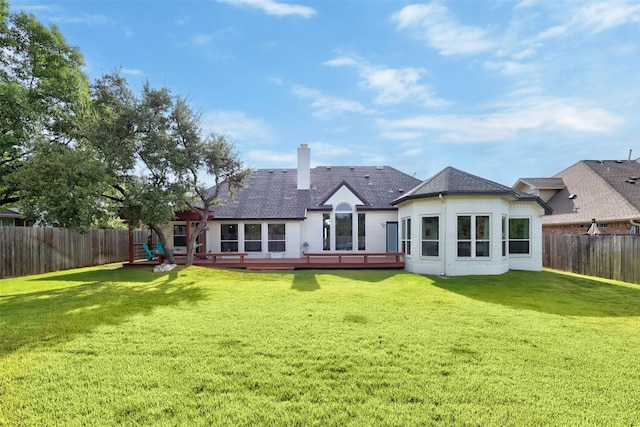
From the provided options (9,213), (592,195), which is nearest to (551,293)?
(592,195)

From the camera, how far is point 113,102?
51.9 feet

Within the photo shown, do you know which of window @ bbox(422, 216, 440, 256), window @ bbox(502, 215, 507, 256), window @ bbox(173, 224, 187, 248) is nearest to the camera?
window @ bbox(422, 216, 440, 256)

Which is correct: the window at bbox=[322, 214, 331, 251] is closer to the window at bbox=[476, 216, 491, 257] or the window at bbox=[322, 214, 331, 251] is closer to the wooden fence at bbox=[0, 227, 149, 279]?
the window at bbox=[476, 216, 491, 257]

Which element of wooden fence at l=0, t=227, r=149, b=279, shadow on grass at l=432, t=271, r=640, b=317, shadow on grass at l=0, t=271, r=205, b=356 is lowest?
shadow on grass at l=432, t=271, r=640, b=317

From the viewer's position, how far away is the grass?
3.65 m

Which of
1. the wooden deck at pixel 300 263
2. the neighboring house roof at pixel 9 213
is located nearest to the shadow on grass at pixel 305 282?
the wooden deck at pixel 300 263

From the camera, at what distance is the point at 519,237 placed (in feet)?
50.6

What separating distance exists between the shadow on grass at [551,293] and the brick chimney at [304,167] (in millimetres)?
11382

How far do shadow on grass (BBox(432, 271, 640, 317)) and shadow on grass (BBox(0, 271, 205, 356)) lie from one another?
9.05 meters

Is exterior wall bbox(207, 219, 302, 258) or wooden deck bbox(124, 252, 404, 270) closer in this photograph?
wooden deck bbox(124, 252, 404, 270)

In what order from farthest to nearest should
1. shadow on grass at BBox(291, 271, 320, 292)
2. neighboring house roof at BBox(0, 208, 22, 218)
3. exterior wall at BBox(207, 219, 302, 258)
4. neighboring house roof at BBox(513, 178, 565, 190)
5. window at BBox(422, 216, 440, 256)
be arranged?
neighboring house roof at BBox(513, 178, 565, 190)
neighboring house roof at BBox(0, 208, 22, 218)
exterior wall at BBox(207, 219, 302, 258)
window at BBox(422, 216, 440, 256)
shadow on grass at BBox(291, 271, 320, 292)

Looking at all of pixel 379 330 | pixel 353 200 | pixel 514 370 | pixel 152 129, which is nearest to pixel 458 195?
pixel 353 200

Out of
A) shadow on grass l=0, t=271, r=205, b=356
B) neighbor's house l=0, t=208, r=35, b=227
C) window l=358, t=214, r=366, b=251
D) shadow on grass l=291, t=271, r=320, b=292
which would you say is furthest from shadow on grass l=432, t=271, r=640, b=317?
neighbor's house l=0, t=208, r=35, b=227

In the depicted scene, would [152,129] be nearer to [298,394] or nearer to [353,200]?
[353,200]
